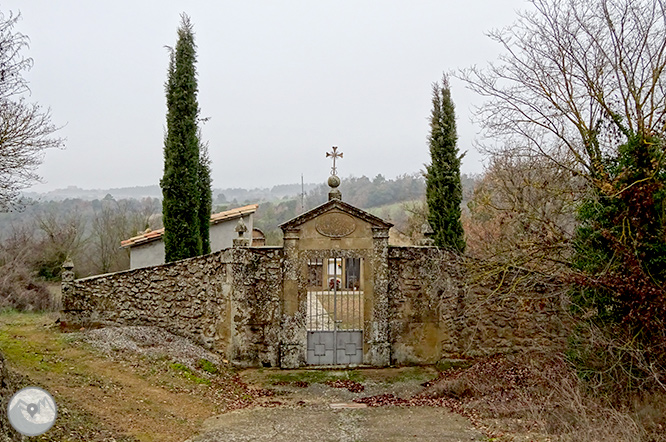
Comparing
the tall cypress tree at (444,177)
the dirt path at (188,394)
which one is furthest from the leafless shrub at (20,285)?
the tall cypress tree at (444,177)

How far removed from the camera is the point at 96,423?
24.9ft

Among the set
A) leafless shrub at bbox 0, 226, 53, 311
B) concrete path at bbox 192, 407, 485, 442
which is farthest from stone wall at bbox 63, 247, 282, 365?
leafless shrub at bbox 0, 226, 53, 311

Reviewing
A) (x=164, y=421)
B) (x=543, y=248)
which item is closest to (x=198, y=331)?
(x=164, y=421)

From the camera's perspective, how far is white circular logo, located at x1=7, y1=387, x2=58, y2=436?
4566 millimetres

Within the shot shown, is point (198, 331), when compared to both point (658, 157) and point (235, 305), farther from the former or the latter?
point (658, 157)

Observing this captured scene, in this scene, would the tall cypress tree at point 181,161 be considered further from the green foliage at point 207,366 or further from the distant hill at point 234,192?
the distant hill at point 234,192

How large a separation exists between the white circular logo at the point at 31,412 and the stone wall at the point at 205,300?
845cm

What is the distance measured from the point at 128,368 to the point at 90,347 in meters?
1.39

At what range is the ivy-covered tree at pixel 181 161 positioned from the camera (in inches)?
619

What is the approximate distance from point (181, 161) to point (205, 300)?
16.0ft

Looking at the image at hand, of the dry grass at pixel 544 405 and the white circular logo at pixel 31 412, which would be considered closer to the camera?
the white circular logo at pixel 31 412

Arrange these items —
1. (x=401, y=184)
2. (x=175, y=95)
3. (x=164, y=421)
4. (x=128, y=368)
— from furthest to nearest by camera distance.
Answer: (x=401, y=184), (x=175, y=95), (x=128, y=368), (x=164, y=421)

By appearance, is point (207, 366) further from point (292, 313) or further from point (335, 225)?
point (335, 225)

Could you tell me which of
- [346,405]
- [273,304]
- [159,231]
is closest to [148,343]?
[273,304]
